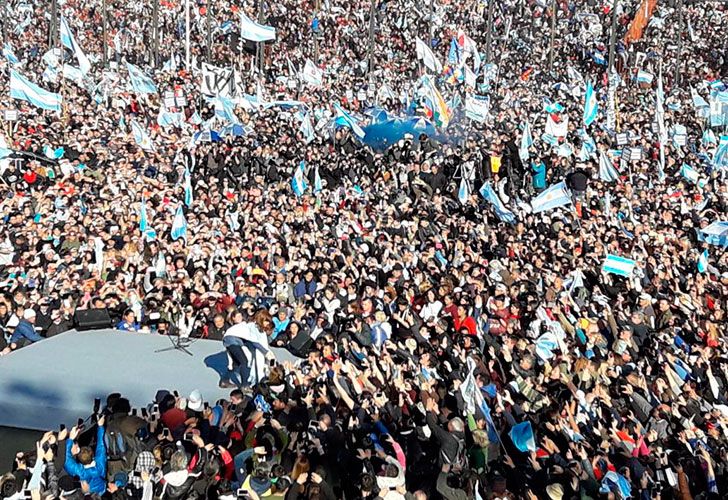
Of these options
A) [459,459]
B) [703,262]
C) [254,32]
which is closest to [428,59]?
[254,32]

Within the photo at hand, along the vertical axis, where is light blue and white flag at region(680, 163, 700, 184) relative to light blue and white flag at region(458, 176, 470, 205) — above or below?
above

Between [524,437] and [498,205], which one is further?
[498,205]

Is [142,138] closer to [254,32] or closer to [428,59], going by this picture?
[254,32]

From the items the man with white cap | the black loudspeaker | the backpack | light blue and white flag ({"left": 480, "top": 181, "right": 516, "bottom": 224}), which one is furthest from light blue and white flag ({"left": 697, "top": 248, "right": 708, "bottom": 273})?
the man with white cap

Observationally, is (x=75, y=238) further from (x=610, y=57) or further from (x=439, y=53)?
(x=439, y=53)

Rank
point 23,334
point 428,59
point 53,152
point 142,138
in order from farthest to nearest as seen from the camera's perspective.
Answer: point 428,59 < point 142,138 < point 53,152 < point 23,334

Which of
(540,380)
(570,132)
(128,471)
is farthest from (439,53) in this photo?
(128,471)

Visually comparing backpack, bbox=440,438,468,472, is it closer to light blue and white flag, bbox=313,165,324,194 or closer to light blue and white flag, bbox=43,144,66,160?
light blue and white flag, bbox=313,165,324,194
